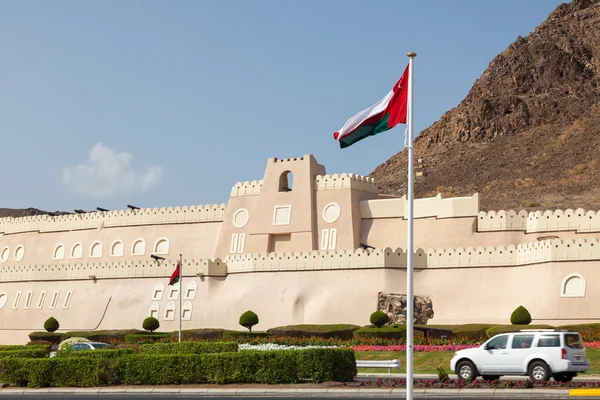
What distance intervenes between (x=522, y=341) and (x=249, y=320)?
24254 mm

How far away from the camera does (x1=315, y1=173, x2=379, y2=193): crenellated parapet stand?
177ft

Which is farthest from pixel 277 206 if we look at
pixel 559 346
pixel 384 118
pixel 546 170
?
pixel 546 170

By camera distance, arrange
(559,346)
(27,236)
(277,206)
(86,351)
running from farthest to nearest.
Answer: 1. (27,236)
2. (277,206)
3. (86,351)
4. (559,346)

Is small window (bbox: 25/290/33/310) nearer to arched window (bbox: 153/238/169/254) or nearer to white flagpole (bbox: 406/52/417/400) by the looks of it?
arched window (bbox: 153/238/169/254)

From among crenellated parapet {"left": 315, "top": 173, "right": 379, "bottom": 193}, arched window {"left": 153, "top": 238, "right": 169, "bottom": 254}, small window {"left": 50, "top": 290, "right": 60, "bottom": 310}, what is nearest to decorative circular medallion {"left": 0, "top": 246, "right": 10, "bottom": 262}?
small window {"left": 50, "top": 290, "right": 60, "bottom": 310}

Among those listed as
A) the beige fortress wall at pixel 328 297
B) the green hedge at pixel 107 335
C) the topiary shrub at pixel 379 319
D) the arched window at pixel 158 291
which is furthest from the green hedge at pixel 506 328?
the arched window at pixel 158 291

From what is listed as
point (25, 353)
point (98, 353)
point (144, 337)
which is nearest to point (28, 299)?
point (144, 337)

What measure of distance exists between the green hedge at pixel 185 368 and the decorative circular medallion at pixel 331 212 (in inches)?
1039

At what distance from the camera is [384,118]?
62.4ft

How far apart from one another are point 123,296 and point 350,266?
1530 cm

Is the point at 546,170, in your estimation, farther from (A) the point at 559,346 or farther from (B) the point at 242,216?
(A) the point at 559,346

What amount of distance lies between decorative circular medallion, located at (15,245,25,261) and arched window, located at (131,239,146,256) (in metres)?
10.8

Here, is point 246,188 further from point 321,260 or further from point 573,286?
point 573,286

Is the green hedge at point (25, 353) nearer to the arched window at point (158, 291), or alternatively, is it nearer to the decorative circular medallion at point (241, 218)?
the arched window at point (158, 291)
